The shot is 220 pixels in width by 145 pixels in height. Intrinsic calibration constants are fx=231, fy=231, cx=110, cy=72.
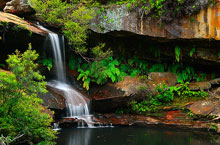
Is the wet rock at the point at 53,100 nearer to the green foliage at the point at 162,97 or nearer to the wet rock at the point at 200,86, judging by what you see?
the green foliage at the point at 162,97

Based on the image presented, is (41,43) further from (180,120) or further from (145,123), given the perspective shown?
(180,120)

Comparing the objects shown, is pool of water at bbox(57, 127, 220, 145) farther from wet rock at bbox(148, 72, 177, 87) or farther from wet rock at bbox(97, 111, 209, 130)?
wet rock at bbox(148, 72, 177, 87)

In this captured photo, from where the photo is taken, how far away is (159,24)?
12023 millimetres

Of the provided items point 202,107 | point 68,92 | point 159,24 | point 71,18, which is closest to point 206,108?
point 202,107

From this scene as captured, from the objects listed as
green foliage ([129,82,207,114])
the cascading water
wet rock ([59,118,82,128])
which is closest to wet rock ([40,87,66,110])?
the cascading water

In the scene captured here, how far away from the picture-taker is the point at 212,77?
13.5m

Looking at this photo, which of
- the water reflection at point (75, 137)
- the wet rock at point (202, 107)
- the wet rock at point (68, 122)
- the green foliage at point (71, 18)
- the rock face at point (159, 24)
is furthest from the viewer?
the green foliage at point (71, 18)

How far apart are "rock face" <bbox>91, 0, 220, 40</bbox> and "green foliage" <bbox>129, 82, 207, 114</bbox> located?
2.75 metres

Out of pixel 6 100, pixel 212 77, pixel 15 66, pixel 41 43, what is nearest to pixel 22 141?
pixel 6 100

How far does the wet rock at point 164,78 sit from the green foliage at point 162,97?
2.01 ft

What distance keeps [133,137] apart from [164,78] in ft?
19.0

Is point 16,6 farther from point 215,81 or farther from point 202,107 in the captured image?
point 215,81

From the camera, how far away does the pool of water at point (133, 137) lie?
7.64 meters

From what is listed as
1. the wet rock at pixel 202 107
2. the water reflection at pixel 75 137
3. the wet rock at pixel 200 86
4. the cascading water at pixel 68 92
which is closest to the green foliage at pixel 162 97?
the wet rock at pixel 200 86
